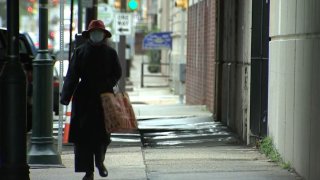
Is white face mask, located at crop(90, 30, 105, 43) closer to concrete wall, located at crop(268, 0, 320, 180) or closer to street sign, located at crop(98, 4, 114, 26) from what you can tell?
concrete wall, located at crop(268, 0, 320, 180)

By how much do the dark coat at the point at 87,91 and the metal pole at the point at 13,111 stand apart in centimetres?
111

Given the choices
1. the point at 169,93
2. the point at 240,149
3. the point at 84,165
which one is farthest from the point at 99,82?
the point at 169,93

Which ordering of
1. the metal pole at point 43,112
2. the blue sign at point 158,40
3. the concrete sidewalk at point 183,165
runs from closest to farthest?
the concrete sidewalk at point 183,165
the metal pole at point 43,112
the blue sign at point 158,40

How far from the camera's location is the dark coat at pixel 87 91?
8.39 meters

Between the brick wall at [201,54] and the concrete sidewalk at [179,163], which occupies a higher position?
the brick wall at [201,54]

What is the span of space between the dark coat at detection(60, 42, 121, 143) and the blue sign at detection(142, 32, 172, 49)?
20515mm

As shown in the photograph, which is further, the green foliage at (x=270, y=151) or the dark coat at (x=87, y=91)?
the green foliage at (x=270, y=151)

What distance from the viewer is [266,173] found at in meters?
9.11

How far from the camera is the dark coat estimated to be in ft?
27.5

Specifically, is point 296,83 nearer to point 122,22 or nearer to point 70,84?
point 70,84

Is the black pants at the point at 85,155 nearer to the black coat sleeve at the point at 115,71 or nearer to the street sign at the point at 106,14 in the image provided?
the black coat sleeve at the point at 115,71

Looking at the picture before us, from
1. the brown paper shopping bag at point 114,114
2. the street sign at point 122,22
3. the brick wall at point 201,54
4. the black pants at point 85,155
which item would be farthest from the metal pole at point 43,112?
the street sign at point 122,22

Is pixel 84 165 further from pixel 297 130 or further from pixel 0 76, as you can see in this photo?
pixel 297 130

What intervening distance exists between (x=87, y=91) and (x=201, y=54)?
12.7 metres
